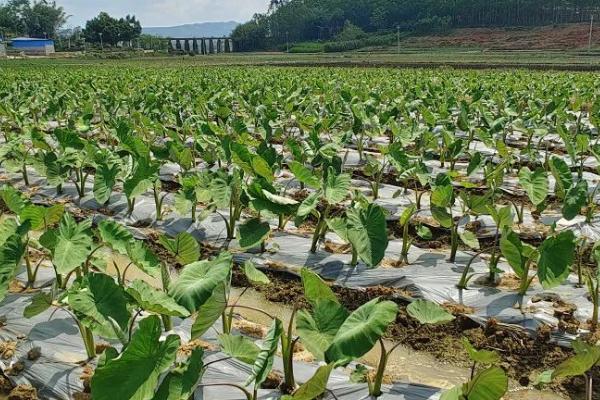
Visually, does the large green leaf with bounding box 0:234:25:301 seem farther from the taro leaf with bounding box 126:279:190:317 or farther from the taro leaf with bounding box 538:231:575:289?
the taro leaf with bounding box 538:231:575:289

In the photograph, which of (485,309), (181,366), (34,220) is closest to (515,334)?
(485,309)

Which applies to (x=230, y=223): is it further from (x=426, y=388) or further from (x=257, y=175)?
(x=426, y=388)

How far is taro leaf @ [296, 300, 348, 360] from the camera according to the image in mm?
1883

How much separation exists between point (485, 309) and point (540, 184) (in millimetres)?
1151

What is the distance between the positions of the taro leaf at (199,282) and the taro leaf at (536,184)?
7.14 feet

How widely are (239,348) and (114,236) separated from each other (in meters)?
0.97

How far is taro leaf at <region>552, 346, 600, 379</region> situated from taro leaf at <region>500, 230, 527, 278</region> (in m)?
0.88

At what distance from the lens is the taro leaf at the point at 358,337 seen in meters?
1.68

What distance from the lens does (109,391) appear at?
1627 mm

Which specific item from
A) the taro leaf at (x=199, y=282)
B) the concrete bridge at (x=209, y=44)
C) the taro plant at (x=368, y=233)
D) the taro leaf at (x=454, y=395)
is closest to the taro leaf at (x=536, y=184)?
the taro plant at (x=368, y=233)

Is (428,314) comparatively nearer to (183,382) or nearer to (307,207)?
(183,382)

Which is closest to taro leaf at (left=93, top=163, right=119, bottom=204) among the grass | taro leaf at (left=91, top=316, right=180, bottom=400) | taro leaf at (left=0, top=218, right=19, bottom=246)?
taro leaf at (left=0, top=218, right=19, bottom=246)

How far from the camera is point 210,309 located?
198 centimetres

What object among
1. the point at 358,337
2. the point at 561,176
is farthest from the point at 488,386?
the point at 561,176
